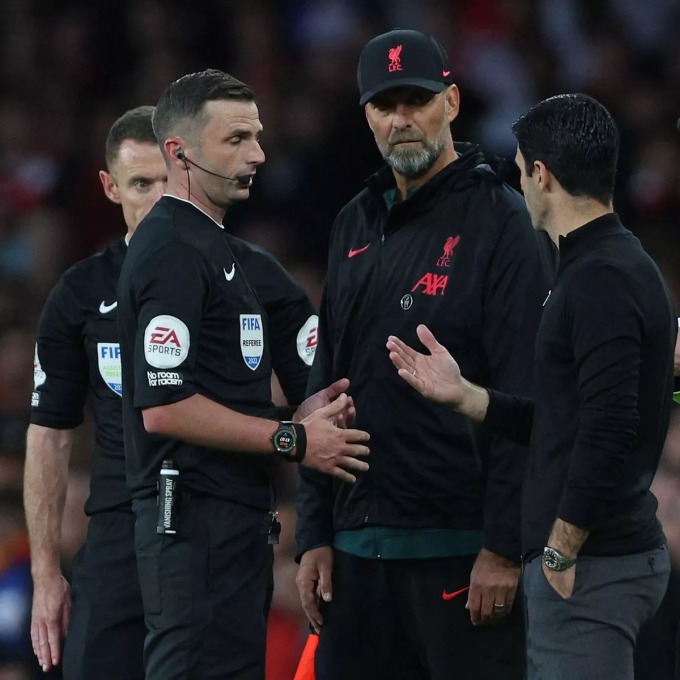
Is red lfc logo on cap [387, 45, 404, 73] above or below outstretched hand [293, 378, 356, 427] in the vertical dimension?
above

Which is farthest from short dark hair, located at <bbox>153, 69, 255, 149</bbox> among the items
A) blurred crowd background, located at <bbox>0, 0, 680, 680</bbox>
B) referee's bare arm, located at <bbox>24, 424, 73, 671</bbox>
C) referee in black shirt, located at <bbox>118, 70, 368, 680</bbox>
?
blurred crowd background, located at <bbox>0, 0, 680, 680</bbox>

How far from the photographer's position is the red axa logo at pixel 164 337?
327 cm

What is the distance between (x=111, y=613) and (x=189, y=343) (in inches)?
38.0

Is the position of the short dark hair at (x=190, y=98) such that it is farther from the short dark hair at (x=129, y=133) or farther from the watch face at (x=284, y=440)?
the watch face at (x=284, y=440)

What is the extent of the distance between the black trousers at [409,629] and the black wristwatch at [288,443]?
1.38ft

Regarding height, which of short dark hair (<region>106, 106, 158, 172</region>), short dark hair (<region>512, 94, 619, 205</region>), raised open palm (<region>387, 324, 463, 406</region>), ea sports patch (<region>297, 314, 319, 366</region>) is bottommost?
raised open palm (<region>387, 324, 463, 406</region>)

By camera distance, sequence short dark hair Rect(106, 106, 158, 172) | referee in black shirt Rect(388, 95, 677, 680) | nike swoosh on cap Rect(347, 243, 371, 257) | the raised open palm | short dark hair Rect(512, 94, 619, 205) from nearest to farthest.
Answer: referee in black shirt Rect(388, 95, 677, 680)
short dark hair Rect(512, 94, 619, 205)
the raised open palm
nike swoosh on cap Rect(347, 243, 371, 257)
short dark hair Rect(106, 106, 158, 172)

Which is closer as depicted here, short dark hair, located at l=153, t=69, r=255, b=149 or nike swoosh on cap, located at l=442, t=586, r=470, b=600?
nike swoosh on cap, located at l=442, t=586, r=470, b=600

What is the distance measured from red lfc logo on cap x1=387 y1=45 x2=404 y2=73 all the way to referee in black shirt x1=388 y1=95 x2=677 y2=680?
0.58 metres

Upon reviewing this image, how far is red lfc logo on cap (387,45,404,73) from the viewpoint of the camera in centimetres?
362

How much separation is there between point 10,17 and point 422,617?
5.80 metres

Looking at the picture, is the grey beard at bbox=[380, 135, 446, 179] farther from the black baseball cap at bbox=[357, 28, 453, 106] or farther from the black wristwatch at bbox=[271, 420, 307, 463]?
the black wristwatch at bbox=[271, 420, 307, 463]

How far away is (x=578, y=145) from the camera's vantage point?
3.04 m

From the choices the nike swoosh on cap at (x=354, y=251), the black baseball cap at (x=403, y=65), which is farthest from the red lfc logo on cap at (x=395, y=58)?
the nike swoosh on cap at (x=354, y=251)
